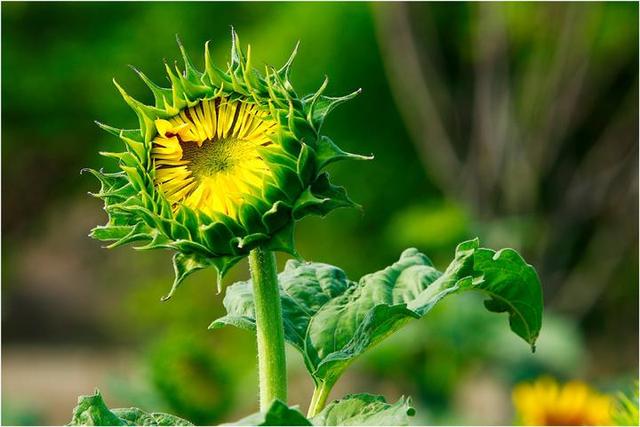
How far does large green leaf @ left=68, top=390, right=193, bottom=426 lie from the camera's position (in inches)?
18.3

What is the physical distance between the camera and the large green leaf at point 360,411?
454 millimetres

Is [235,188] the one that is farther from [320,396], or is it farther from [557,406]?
[557,406]

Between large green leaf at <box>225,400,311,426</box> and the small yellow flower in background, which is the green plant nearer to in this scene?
large green leaf at <box>225,400,311,426</box>

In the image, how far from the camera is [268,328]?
0.50 m

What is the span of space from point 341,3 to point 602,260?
119 centimetres

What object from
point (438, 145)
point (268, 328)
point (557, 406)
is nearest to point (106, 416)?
point (268, 328)

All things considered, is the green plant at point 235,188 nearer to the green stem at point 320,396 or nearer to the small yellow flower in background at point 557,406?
the green stem at point 320,396

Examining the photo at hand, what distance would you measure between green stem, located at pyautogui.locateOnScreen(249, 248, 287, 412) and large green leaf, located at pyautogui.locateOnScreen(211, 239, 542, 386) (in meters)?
0.02

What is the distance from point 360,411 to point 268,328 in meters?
0.06

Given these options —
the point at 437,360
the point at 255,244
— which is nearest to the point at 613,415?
the point at 255,244

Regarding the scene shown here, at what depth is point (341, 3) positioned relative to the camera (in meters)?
3.56

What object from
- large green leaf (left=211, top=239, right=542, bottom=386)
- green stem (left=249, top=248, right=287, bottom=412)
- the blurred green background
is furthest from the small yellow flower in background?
green stem (left=249, top=248, right=287, bottom=412)

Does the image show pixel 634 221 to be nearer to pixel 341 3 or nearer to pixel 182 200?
pixel 341 3

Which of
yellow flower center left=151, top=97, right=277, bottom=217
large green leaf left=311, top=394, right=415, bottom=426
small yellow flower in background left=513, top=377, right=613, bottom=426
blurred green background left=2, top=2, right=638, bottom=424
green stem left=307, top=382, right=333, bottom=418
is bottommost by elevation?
large green leaf left=311, top=394, right=415, bottom=426
